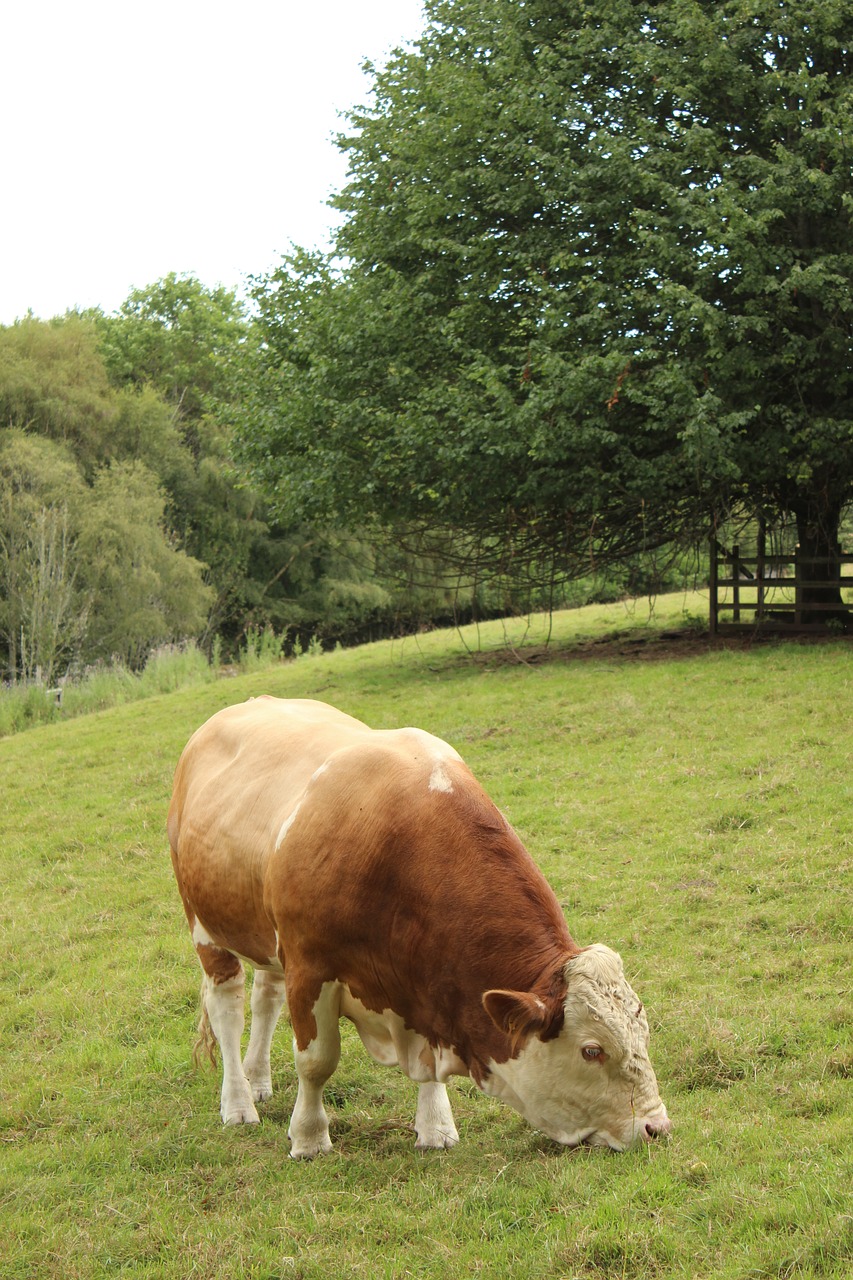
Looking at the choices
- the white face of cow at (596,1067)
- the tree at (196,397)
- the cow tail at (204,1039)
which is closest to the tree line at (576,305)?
the cow tail at (204,1039)

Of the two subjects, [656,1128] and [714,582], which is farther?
[714,582]

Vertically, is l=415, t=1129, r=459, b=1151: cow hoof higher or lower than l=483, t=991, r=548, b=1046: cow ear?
lower

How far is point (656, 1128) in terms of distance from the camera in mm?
4285

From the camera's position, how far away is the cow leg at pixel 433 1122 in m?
5.11

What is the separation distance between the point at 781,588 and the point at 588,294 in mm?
5952

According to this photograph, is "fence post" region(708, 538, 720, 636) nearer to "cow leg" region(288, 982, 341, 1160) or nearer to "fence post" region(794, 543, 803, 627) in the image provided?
"fence post" region(794, 543, 803, 627)

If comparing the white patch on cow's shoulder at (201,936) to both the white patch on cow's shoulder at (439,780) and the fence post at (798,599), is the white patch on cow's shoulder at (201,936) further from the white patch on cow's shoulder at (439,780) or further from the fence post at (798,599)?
the fence post at (798,599)

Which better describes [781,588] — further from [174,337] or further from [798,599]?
[174,337]

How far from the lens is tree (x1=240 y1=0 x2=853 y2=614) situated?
51.8 ft

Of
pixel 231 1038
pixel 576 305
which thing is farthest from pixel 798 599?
pixel 231 1038

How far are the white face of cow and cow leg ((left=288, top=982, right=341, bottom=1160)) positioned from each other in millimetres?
913

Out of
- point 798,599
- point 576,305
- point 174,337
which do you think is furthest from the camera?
point 174,337

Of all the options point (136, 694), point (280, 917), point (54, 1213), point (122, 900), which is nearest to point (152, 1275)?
point (54, 1213)

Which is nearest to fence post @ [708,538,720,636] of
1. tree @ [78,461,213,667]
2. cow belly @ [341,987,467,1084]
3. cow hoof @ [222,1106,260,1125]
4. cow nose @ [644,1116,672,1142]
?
cow hoof @ [222,1106,260,1125]
